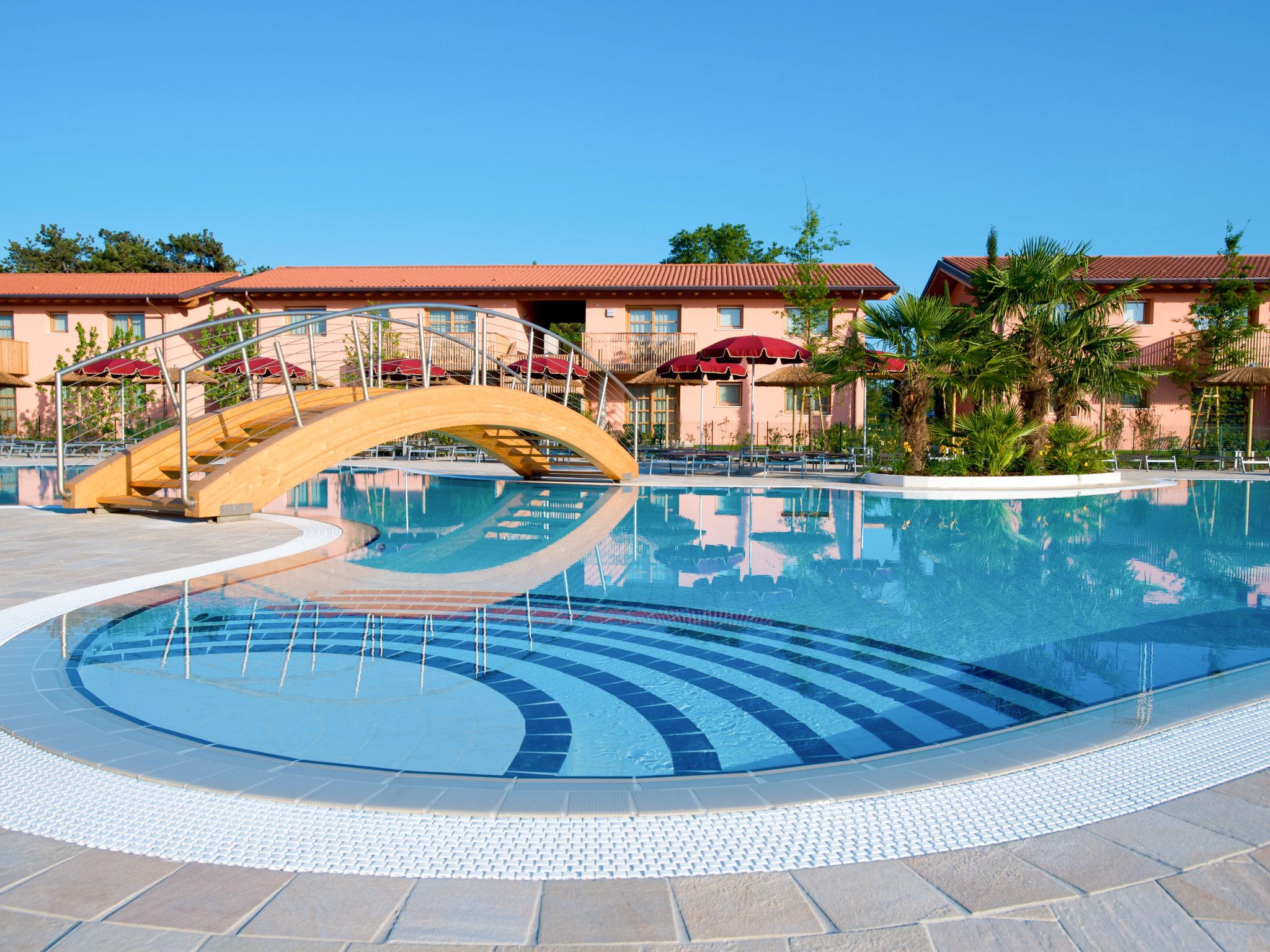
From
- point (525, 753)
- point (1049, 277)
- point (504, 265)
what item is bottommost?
point (525, 753)

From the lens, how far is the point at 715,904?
205 centimetres

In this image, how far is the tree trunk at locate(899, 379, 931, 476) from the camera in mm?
16109

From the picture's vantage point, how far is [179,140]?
91.5ft

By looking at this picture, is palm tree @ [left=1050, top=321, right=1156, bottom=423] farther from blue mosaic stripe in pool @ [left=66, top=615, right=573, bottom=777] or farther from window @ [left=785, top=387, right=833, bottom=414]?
blue mosaic stripe in pool @ [left=66, top=615, right=573, bottom=777]

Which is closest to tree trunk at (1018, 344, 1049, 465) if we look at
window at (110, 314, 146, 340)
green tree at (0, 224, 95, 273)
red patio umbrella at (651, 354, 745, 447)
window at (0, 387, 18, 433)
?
red patio umbrella at (651, 354, 745, 447)

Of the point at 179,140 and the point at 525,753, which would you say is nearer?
the point at 525,753

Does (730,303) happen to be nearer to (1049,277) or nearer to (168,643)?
(1049,277)

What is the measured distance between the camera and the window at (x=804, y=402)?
1018 inches

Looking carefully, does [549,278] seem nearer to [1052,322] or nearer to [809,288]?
[809,288]

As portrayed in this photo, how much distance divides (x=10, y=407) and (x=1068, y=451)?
32.1m

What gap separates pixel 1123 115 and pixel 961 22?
20.9ft

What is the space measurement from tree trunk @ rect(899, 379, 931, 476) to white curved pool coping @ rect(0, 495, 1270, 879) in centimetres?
1376

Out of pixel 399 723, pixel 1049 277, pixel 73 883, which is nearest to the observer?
pixel 73 883

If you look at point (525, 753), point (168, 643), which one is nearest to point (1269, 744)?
point (525, 753)
